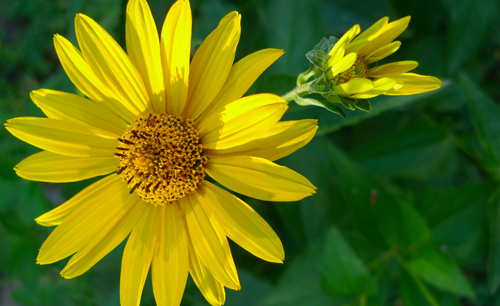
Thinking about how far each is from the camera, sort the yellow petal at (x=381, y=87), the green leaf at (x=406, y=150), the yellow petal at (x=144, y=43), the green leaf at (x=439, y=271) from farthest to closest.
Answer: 1. the green leaf at (x=406, y=150)
2. the green leaf at (x=439, y=271)
3. the yellow petal at (x=144, y=43)
4. the yellow petal at (x=381, y=87)

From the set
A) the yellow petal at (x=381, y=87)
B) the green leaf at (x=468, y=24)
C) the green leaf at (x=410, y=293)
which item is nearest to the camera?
the yellow petal at (x=381, y=87)

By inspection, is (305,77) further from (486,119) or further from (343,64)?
(486,119)

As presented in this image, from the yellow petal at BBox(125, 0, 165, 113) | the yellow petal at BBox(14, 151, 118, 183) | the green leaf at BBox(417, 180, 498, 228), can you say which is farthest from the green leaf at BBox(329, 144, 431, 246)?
the yellow petal at BBox(14, 151, 118, 183)

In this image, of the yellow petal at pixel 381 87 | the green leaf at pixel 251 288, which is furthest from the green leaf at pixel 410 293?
the yellow petal at pixel 381 87

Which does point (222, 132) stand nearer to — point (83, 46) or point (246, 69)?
point (246, 69)

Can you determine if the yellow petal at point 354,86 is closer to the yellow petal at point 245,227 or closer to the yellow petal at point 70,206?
the yellow petal at point 245,227

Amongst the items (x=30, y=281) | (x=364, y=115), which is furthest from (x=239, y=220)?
(x=30, y=281)
